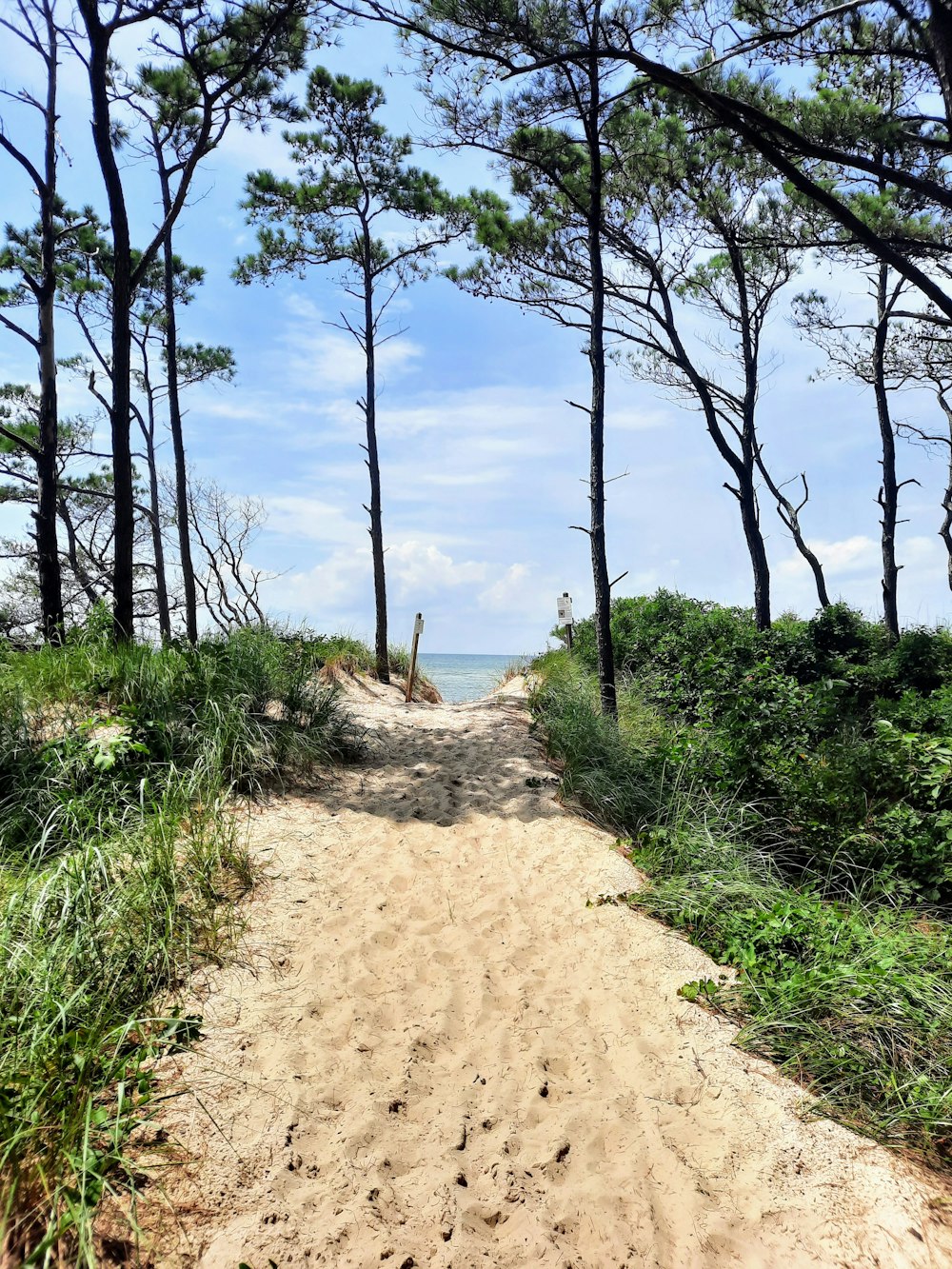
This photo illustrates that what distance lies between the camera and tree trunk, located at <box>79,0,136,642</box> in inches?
318

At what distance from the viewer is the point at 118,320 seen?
8500 mm

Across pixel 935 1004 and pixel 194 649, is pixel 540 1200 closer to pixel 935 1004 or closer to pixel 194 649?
pixel 935 1004

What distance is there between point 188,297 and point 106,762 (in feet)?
50.2

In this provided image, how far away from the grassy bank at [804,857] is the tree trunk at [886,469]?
22.3ft

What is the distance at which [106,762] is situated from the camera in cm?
468

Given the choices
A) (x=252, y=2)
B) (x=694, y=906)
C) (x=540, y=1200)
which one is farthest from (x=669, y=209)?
(x=540, y=1200)

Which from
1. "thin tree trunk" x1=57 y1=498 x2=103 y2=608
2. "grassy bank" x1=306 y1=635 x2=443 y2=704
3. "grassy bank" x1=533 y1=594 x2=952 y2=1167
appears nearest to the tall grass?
"grassy bank" x1=533 y1=594 x2=952 y2=1167

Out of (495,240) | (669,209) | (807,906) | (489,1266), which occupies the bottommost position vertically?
(489,1266)

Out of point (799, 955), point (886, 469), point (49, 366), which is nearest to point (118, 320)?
point (49, 366)

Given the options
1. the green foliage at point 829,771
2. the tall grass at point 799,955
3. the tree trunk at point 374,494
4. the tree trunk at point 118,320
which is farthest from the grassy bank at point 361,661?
the tall grass at point 799,955

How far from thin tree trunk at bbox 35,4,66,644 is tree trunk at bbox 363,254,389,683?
5.37 metres

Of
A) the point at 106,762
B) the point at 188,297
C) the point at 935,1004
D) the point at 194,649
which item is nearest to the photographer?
the point at 935,1004

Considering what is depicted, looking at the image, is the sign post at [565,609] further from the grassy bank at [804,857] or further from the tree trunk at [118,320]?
the tree trunk at [118,320]

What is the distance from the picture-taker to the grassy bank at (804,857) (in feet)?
10.4
